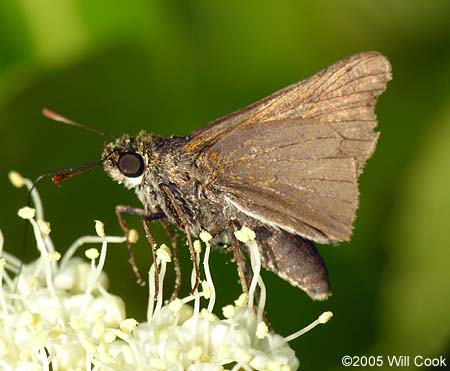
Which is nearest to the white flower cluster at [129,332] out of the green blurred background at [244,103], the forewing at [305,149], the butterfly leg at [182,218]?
the butterfly leg at [182,218]

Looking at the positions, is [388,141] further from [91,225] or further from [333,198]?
[91,225]

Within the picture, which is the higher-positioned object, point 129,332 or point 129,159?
point 129,159

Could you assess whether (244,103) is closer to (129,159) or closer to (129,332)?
(129,159)

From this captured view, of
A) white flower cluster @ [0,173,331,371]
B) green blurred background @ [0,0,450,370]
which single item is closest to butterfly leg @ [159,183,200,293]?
white flower cluster @ [0,173,331,371]

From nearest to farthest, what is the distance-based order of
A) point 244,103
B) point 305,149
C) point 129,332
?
point 129,332
point 305,149
point 244,103

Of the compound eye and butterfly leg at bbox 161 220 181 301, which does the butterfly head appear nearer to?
the compound eye

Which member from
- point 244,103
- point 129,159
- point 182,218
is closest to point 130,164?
point 129,159
